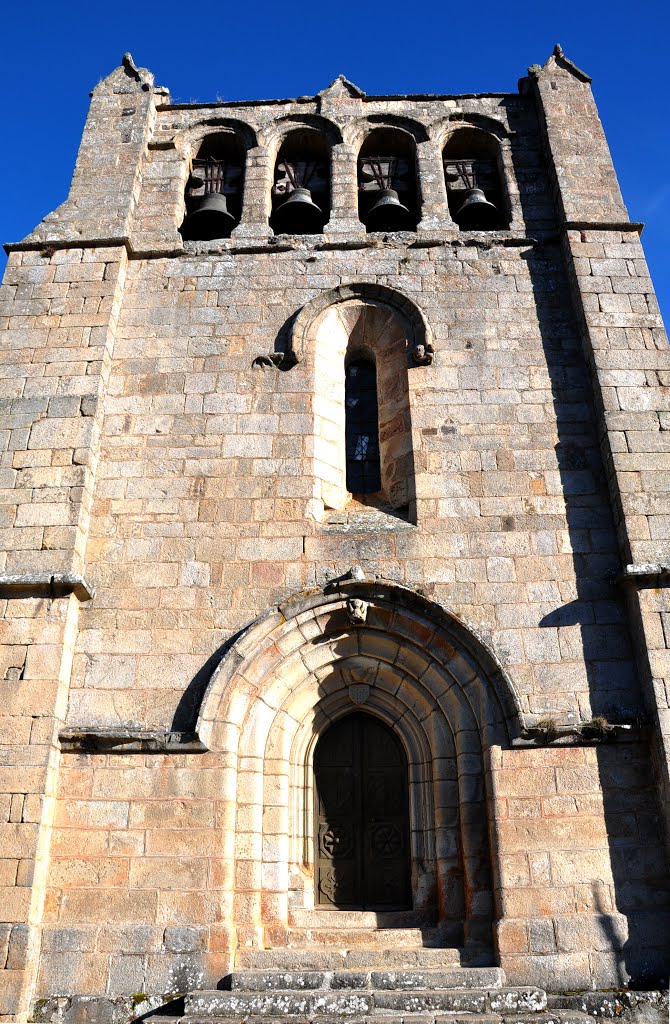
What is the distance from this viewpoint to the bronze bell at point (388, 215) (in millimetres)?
9602

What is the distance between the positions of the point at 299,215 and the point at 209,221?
1.00 m

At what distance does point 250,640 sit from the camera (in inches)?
273

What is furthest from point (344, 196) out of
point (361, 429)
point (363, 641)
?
point (363, 641)

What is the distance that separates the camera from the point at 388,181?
1025cm

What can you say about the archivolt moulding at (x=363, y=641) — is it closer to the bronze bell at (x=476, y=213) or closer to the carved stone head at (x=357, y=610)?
the carved stone head at (x=357, y=610)

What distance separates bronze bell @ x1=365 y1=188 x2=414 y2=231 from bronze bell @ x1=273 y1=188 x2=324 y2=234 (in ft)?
1.94

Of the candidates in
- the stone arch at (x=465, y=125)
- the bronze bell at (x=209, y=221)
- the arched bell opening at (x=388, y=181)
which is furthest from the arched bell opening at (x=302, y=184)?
the stone arch at (x=465, y=125)

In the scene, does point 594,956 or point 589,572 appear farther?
point 589,572

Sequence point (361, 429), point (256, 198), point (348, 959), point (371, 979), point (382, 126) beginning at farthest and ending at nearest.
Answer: point (382, 126), point (256, 198), point (361, 429), point (348, 959), point (371, 979)

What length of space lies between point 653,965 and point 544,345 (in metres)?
5.30

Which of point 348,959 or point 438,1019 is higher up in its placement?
point 348,959

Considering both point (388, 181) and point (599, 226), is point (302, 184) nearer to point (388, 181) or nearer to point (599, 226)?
point (388, 181)

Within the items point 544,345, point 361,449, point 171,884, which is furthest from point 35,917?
point 544,345

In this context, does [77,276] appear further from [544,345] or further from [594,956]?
[594,956]
